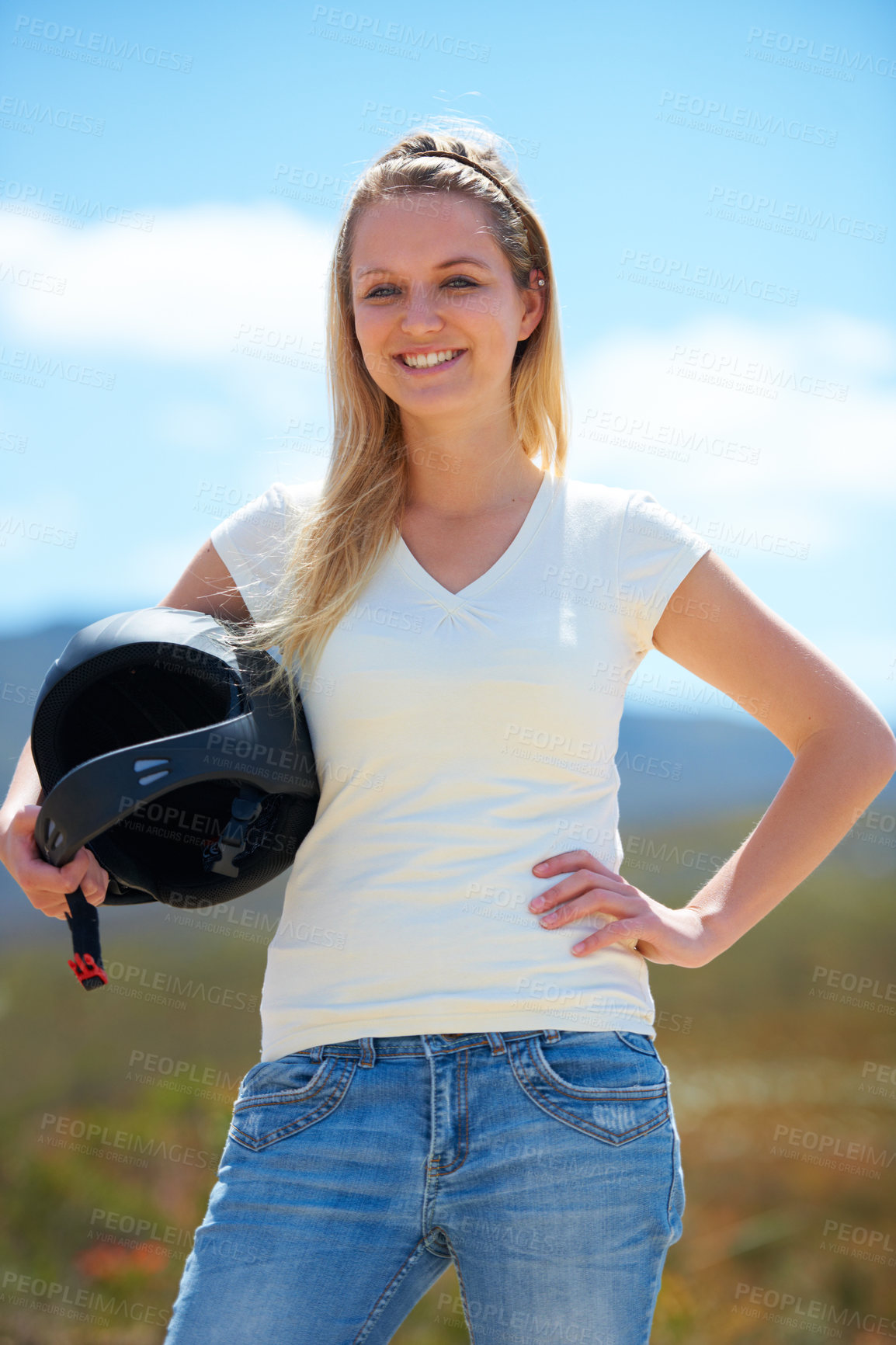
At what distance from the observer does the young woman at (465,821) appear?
1407 mm

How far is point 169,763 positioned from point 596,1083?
2.43 feet

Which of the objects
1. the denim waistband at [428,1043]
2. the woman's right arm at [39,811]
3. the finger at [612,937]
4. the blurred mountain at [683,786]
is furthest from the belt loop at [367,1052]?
the blurred mountain at [683,786]

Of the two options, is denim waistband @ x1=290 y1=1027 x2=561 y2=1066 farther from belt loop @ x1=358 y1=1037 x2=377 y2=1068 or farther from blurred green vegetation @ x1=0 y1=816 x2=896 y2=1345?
blurred green vegetation @ x1=0 y1=816 x2=896 y2=1345

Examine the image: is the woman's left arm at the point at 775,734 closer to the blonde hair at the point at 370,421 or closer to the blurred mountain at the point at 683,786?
the blonde hair at the point at 370,421

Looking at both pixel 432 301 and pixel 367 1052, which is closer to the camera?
pixel 367 1052

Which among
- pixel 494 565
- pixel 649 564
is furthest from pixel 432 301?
pixel 649 564

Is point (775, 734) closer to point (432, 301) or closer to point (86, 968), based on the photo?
point (432, 301)

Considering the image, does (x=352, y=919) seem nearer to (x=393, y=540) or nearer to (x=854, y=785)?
(x=393, y=540)

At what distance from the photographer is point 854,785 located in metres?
1.81

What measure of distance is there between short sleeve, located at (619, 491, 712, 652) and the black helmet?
0.57 meters

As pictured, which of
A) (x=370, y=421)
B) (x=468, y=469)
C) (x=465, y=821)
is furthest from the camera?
(x=370, y=421)

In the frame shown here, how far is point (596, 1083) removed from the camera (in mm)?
1444

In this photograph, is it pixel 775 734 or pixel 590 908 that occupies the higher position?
pixel 775 734

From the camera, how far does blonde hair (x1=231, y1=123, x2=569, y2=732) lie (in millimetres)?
1744
